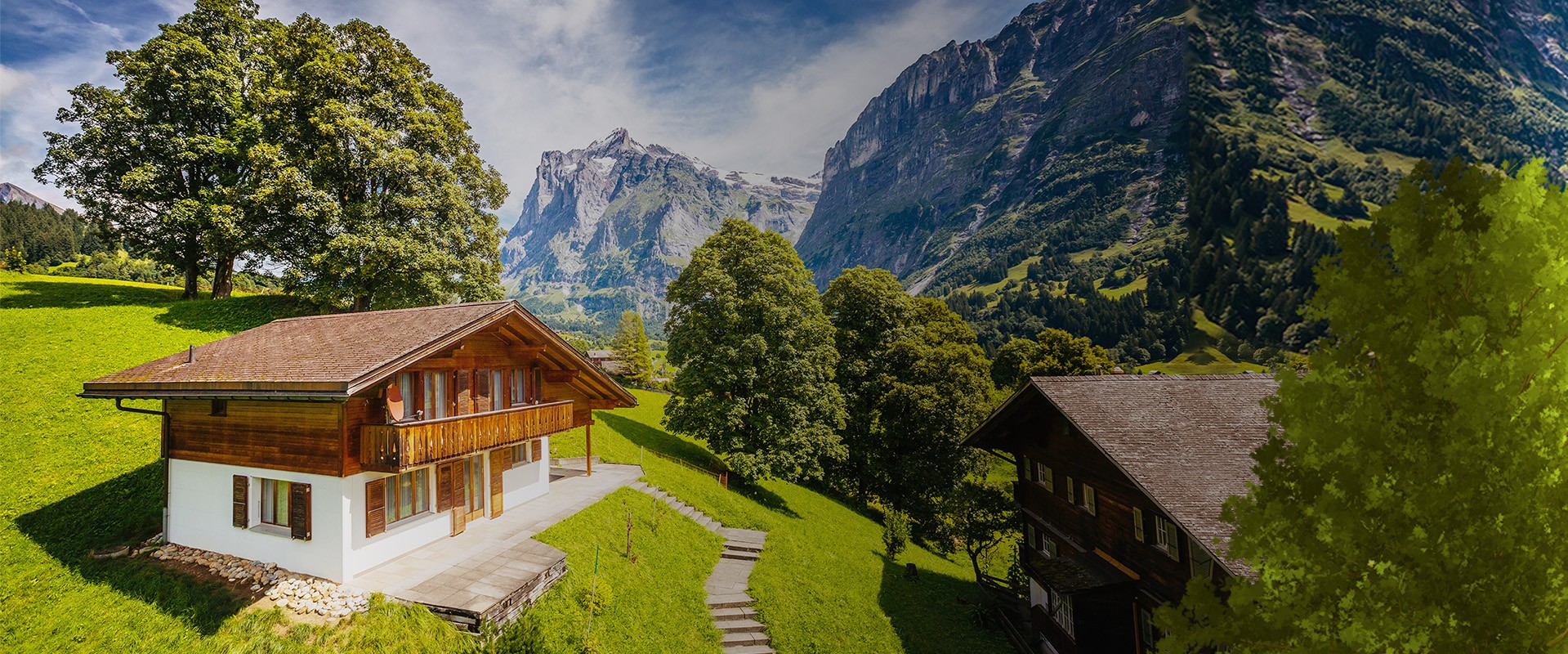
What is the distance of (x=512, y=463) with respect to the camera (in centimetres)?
1903

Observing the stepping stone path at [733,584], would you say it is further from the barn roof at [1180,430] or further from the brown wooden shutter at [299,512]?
the barn roof at [1180,430]

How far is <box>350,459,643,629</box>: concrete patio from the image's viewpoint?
1170 cm

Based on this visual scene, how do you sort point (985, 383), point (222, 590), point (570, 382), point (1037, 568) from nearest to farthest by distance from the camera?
point (222, 590) → point (1037, 568) → point (570, 382) → point (985, 383)

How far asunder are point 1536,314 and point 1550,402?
2.28ft

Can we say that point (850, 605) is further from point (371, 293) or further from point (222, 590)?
point (371, 293)

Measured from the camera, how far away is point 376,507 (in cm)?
1340

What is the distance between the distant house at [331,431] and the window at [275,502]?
27 millimetres

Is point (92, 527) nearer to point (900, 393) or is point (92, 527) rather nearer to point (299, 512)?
point (299, 512)

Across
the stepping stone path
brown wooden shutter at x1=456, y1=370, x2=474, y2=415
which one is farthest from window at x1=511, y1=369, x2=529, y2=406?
the stepping stone path

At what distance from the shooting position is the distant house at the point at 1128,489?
12.6 meters

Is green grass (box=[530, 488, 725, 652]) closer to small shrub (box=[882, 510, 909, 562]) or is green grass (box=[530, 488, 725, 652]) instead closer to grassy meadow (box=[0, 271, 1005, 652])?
grassy meadow (box=[0, 271, 1005, 652])

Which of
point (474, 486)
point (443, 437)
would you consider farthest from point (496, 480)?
point (443, 437)

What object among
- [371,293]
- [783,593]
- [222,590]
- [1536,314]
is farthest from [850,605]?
[371,293]

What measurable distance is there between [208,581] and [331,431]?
13.2ft
